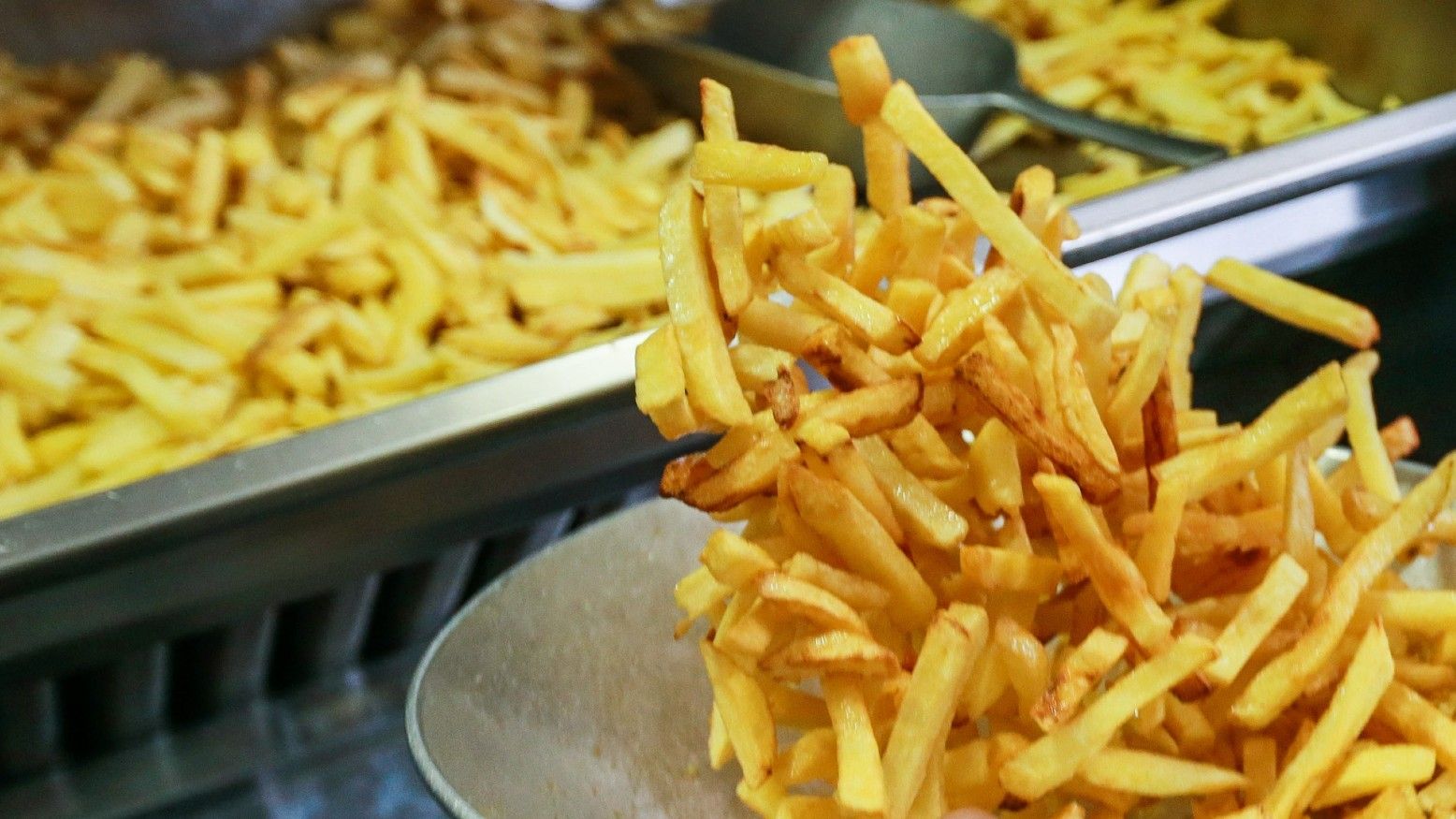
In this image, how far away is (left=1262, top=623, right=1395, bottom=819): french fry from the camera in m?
0.66

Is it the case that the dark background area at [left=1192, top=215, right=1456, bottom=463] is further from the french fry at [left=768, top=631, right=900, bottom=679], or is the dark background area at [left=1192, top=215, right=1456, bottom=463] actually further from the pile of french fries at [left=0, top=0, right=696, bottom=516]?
the french fry at [left=768, top=631, right=900, bottom=679]

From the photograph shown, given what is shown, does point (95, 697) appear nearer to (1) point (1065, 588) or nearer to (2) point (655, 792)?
(2) point (655, 792)

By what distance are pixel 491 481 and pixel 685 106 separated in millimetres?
1061

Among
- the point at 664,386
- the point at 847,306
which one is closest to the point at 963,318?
the point at 847,306

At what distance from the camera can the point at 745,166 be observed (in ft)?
2.20

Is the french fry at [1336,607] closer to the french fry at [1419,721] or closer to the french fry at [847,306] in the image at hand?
the french fry at [1419,721]

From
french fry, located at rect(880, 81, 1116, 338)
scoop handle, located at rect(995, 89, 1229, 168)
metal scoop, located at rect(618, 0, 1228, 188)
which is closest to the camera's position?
french fry, located at rect(880, 81, 1116, 338)

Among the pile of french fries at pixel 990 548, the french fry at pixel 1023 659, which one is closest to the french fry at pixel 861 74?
the pile of french fries at pixel 990 548

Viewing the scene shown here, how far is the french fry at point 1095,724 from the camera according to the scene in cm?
64

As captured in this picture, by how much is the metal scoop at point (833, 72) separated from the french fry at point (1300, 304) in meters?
0.67

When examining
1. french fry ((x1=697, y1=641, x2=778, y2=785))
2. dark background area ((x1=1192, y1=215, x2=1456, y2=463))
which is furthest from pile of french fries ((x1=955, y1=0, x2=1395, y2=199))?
french fry ((x1=697, y1=641, x2=778, y2=785))

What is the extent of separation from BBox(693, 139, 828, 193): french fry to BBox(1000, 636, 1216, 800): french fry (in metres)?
0.32

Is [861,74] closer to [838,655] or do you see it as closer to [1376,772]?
[838,655]

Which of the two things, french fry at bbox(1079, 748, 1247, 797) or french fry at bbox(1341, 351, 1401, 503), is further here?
french fry at bbox(1341, 351, 1401, 503)
